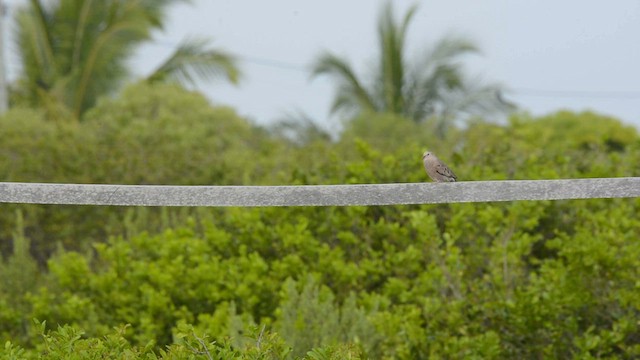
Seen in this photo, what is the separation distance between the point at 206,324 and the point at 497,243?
1.67 meters

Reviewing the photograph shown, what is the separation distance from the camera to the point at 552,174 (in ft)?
21.6

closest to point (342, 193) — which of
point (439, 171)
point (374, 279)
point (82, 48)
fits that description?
point (439, 171)

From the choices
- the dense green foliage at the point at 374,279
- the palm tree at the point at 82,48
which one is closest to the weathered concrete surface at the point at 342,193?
the dense green foliage at the point at 374,279

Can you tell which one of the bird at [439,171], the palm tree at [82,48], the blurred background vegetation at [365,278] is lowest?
the blurred background vegetation at [365,278]

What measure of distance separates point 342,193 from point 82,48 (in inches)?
698

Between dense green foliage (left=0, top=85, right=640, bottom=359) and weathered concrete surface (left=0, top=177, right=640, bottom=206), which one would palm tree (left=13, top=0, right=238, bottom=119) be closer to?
dense green foliage (left=0, top=85, right=640, bottom=359)

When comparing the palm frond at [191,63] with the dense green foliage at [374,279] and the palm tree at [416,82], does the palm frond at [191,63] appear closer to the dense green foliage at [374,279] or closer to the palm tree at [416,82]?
the palm tree at [416,82]

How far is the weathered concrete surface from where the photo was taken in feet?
9.88

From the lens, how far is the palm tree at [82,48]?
19.9m

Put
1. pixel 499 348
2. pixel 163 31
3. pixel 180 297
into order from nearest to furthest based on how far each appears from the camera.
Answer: pixel 499 348 < pixel 180 297 < pixel 163 31

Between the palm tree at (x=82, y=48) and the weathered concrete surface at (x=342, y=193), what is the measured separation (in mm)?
16699

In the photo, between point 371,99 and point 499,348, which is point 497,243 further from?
point 371,99

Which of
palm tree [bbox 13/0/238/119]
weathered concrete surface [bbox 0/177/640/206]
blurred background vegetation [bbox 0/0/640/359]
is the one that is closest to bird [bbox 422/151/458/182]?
weathered concrete surface [bbox 0/177/640/206]

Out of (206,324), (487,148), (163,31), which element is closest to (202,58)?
(163,31)
